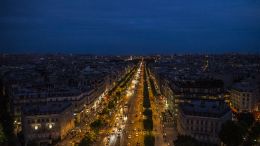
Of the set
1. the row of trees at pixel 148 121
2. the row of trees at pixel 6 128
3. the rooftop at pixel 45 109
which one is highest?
the rooftop at pixel 45 109

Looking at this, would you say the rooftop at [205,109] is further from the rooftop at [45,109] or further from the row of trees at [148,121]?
the rooftop at [45,109]

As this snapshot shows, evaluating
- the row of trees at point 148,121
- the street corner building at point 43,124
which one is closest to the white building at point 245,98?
the row of trees at point 148,121

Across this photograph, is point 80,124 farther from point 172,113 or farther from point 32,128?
point 172,113

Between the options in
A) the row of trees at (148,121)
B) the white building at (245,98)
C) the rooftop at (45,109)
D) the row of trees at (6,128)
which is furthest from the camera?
the white building at (245,98)

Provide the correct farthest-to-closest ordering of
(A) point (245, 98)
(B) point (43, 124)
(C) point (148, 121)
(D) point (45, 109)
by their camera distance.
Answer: (A) point (245, 98) < (C) point (148, 121) < (D) point (45, 109) < (B) point (43, 124)

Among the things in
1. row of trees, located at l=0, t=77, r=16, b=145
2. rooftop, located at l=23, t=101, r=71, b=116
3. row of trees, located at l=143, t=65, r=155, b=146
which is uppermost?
rooftop, located at l=23, t=101, r=71, b=116

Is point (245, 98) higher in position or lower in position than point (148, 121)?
higher

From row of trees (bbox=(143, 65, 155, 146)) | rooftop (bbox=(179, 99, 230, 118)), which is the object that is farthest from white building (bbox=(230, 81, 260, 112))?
rooftop (bbox=(179, 99, 230, 118))

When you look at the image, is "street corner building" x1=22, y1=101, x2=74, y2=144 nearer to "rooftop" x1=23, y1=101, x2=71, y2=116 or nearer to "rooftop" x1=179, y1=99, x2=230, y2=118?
"rooftop" x1=23, y1=101, x2=71, y2=116

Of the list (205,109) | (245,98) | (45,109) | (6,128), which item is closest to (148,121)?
(205,109)

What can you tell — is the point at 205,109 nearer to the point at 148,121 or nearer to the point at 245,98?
the point at 148,121

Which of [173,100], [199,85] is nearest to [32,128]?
[173,100]

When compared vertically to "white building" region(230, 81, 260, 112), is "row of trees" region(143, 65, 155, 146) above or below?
below
